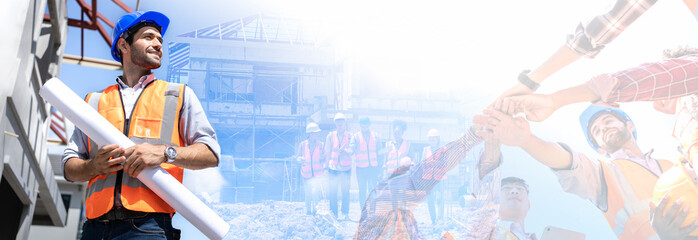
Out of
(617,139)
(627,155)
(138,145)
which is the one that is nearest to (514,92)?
(617,139)

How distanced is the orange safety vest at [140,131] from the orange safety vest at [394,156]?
12.5ft

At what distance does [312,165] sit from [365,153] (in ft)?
1.67

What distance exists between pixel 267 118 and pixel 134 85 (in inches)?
152

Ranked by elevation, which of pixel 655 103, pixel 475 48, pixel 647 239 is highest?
pixel 475 48

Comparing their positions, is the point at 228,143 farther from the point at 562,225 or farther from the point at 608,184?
the point at 608,184

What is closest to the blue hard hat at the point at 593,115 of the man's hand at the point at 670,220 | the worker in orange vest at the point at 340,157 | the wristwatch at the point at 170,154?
the man's hand at the point at 670,220

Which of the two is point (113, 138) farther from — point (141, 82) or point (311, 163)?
point (311, 163)

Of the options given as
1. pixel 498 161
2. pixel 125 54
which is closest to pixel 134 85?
pixel 125 54

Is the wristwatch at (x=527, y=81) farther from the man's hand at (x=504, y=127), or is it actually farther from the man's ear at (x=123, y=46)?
the man's ear at (x=123, y=46)

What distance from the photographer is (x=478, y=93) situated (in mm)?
4883

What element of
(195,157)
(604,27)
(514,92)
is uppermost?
(604,27)

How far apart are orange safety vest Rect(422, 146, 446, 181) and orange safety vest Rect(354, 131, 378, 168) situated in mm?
464

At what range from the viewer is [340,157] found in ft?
16.4

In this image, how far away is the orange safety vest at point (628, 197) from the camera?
453cm
